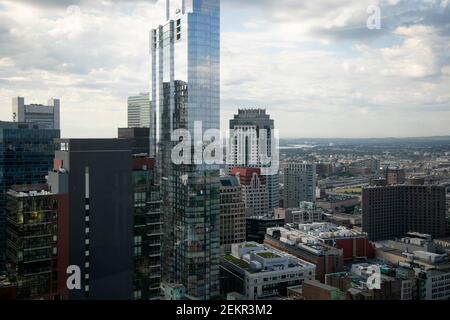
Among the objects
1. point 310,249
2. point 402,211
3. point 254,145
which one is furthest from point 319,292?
point 254,145

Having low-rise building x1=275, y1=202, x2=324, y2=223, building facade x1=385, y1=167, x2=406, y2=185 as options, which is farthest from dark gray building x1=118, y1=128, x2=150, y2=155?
building facade x1=385, y1=167, x2=406, y2=185

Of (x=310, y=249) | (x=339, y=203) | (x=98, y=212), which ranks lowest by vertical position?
Result: (x=339, y=203)

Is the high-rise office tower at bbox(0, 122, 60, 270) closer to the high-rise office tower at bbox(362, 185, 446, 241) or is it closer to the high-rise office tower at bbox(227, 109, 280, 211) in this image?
the high-rise office tower at bbox(227, 109, 280, 211)

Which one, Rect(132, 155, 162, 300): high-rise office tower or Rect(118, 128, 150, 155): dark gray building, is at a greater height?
Rect(118, 128, 150, 155): dark gray building

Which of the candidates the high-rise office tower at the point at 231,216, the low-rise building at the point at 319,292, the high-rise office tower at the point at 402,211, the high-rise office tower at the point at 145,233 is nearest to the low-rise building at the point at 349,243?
the high-rise office tower at the point at 231,216

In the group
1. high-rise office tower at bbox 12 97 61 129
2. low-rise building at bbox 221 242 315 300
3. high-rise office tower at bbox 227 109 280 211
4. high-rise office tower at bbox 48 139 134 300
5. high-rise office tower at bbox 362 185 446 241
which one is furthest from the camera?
high-rise office tower at bbox 227 109 280 211

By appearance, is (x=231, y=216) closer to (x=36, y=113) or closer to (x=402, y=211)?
(x=402, y=211)
